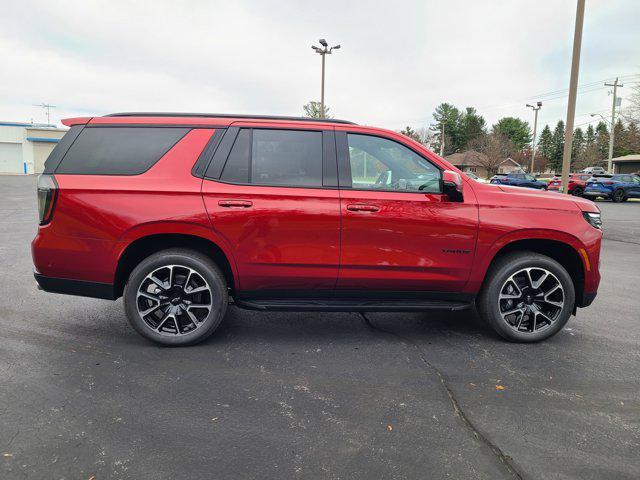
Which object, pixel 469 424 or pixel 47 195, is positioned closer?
pixel 469 424

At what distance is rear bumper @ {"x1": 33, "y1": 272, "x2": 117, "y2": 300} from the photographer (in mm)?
3896

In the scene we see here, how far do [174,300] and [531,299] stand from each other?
3117 millimetres

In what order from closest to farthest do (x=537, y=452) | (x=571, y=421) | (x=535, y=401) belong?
(x=537, y=452) < (x=571, y=421) < (x=535, y=401)

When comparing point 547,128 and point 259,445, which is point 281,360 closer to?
point 259,445

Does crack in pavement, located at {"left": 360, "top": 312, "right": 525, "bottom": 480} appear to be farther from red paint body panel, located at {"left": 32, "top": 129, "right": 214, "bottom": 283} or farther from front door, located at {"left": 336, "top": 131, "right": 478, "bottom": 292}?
red paint body panel, located at {"left": 32, "top": 129, "right": 214, "bottom": 283}

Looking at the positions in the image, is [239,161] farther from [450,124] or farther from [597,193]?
[450,124]

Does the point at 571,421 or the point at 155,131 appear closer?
the point at 571,421

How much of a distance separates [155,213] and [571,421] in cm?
330

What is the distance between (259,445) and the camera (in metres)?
2.60

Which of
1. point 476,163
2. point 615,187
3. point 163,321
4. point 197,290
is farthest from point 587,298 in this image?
point 476,163

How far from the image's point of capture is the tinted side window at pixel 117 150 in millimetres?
3863

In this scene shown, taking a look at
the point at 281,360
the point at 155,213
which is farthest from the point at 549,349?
the point at 155,213

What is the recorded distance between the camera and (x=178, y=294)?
3.96 metres

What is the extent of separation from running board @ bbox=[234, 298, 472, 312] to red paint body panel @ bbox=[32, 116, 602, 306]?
13 cm
